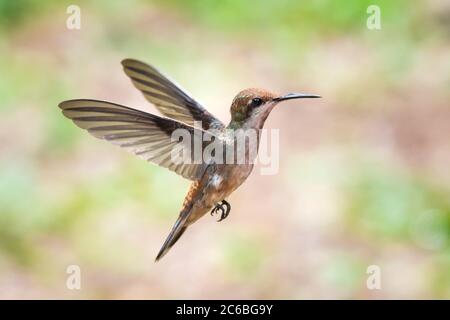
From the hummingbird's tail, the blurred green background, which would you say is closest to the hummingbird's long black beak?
Result: the hummingbird's tail

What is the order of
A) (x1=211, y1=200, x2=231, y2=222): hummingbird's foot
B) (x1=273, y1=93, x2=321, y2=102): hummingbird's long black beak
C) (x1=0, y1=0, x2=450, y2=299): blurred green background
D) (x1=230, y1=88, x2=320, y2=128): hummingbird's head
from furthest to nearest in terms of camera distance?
(x1=0, y1=0, x2=450, y2=299): blurred green background, (x1=211, y1=200, x2=231, y2=222): hummingbird's foot, (x1=230, y1=88, x2=320, y2=128): hummingbird's head, (x1=273, y1=93, x2=321, y2=102): hummingbird's long black beak

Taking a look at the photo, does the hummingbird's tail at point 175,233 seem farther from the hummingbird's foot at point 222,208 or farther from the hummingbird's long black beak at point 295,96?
the hummingbird's long black beak at point 295,96

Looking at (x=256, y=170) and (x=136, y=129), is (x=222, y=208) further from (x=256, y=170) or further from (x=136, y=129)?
(x=256, y=170)

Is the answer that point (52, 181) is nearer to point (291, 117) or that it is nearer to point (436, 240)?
point (291, 117)

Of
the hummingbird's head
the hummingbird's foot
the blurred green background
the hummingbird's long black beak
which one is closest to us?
the hummingbird's long black beak

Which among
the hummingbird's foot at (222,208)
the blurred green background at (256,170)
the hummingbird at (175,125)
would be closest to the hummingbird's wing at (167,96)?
the hummingbird at (175,125)

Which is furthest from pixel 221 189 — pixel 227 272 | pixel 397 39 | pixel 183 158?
pixel 397 39

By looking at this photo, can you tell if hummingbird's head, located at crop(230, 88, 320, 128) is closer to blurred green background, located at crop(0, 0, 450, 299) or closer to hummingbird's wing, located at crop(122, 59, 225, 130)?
→ hummingbird's wing, located at crop(122, 59, 225, 130)

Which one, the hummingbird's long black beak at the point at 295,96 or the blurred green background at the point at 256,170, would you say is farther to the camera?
the blurred green background at the point at 256,170
